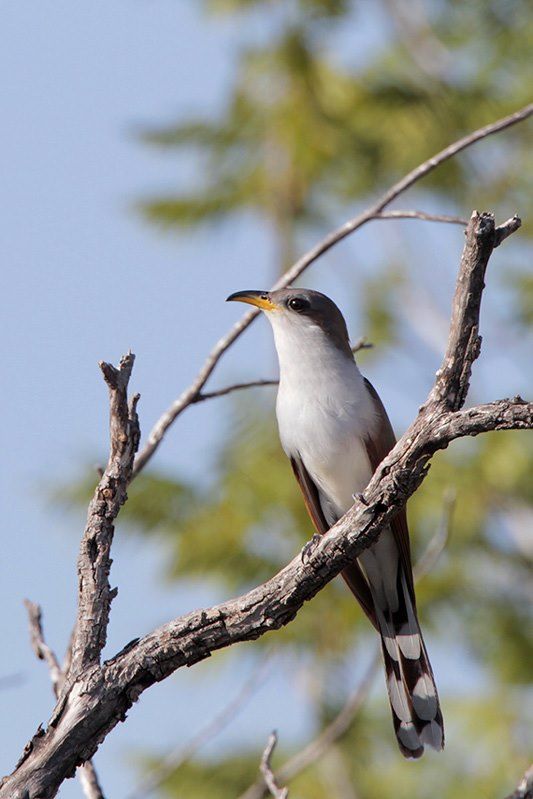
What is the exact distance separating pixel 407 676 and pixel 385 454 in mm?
1008

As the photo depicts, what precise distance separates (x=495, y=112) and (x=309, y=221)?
104 inches

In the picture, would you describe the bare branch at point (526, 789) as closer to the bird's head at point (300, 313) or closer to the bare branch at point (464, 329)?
the bare branch at point (464, 329)

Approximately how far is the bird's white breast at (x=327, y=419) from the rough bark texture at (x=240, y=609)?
1747 millimetres

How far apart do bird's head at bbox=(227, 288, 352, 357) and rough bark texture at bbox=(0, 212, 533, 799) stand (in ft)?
7.56

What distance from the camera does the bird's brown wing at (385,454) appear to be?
510cm

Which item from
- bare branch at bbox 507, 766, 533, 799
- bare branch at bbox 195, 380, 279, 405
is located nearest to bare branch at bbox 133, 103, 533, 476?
bare branch at bbox 195, 380, 279, 405

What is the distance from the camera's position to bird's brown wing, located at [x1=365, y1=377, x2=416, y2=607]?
510 centimetres

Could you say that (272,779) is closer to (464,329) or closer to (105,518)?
(105,518)

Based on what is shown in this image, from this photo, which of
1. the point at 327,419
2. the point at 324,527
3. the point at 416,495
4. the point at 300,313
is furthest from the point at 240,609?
the point at 416,495

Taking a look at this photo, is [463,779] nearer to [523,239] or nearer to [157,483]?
[157,483]

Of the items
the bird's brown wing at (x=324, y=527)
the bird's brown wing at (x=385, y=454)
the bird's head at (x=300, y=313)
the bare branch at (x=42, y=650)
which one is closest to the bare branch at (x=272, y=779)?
the bare branch at (x=42, y=650)

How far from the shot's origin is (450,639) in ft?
43.2

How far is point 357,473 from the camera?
5152 mm

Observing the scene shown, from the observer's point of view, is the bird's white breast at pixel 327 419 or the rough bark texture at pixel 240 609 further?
the bird's white breast at pixel 327 419
